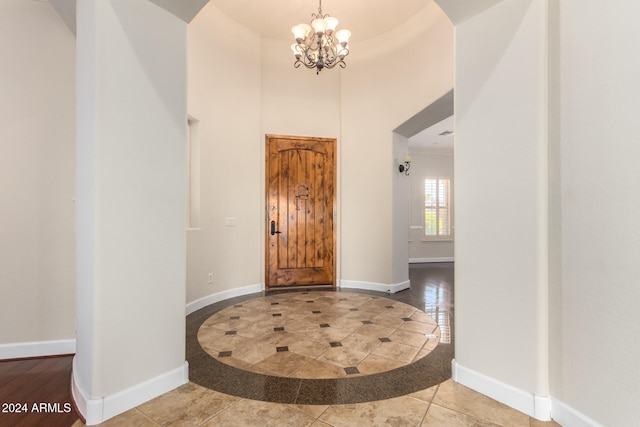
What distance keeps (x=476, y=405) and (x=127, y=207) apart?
2.38 m

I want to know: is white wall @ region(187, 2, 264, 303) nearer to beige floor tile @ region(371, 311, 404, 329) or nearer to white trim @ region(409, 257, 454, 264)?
beige floor tile @ region(371, 311, 404, 329)

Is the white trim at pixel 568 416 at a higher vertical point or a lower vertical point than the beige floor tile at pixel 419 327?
higher

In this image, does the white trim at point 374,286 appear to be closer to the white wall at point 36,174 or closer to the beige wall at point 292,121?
the beige wall at point 292,121

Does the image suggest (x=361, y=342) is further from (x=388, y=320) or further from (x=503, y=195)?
(x=503, y=195)

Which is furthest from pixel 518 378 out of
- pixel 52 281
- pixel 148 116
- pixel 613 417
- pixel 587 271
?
pixel 52 281

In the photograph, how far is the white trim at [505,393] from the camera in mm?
1730

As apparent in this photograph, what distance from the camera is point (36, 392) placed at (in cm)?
206

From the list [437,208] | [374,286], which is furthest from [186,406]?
[437,208]

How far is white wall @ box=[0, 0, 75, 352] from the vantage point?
259 cm

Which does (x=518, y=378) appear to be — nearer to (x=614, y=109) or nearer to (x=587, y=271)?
(x=587, y=271)

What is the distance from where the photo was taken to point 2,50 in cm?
259

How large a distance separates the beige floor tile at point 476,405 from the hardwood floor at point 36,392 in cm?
216

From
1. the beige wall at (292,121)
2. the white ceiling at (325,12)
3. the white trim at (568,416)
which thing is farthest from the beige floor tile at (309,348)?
the white ceiling at (325,12)

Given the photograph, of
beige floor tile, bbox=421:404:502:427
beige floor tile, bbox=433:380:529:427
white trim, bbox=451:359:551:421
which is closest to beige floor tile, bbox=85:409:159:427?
beige floor tile, bbox=421:404:502:427
